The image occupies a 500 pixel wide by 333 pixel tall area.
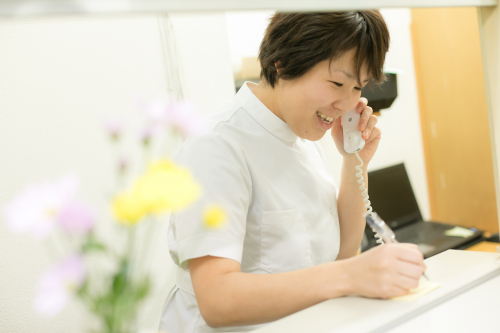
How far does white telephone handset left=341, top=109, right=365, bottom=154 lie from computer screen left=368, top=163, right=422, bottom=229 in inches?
→ 40.6

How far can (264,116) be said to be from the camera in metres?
0.97

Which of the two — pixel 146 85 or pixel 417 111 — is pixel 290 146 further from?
pixel 417 111

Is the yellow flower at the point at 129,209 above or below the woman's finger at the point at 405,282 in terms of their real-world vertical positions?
above

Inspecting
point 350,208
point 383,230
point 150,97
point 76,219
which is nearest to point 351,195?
point 350,208

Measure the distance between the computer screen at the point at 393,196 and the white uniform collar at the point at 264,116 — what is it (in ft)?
3.86

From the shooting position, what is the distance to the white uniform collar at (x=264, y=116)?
971 millimetres

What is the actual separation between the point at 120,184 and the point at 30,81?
0.70 m

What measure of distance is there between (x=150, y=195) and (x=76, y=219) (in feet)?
0.28

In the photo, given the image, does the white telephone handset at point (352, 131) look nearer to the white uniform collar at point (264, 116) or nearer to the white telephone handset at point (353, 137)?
the white telephone handset at point (353, 137)

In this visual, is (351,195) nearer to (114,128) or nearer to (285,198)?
(285,198)

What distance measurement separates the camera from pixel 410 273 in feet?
2.14

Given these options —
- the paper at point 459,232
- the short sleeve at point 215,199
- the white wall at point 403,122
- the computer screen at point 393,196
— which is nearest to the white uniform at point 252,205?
the short sleeve at point 215,199

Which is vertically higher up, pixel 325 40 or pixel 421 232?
pixel 325 40

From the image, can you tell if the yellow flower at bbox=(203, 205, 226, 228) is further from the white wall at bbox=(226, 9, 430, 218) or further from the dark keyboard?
the white wall at bbox=(226, 9, 430, 218)
